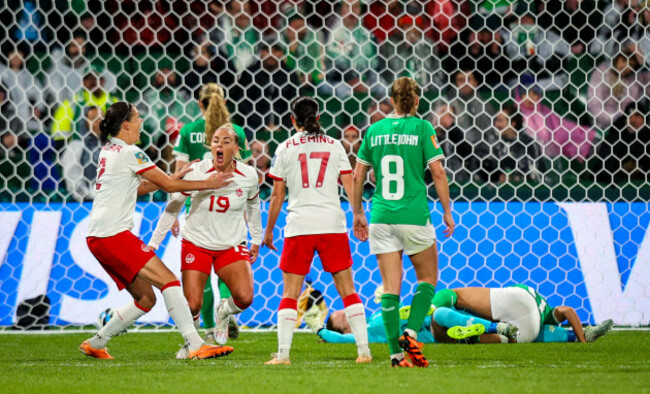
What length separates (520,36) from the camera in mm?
9570

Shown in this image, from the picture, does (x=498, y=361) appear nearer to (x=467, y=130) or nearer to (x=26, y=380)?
(x=26, y=380)

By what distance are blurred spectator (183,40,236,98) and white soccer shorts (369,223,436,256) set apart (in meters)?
4.42

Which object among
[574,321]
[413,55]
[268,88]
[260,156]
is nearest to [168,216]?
[574,321]

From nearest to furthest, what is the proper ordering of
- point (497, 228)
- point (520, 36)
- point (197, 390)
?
point (197, 390) → point (497, 228) → point (520, 36)

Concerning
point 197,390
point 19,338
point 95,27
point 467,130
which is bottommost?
point 19,338

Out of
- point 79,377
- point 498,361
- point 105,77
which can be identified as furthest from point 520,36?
point 79,377

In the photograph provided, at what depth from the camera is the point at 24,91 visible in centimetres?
927

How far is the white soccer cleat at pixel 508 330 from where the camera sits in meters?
6.63

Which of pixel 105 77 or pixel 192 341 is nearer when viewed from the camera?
pixel 192 341

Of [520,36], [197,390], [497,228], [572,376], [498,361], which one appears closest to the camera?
[197,390]

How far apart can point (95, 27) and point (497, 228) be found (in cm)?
474

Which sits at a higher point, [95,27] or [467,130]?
[95,27]

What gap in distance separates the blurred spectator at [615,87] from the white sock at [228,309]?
4639 mm

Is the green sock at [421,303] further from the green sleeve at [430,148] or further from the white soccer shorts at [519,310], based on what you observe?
the white soccer shorts at [519,310]
